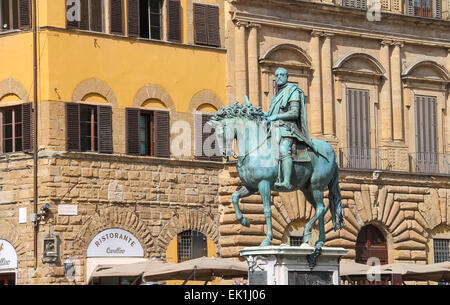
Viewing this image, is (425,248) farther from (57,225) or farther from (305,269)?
(305,269)

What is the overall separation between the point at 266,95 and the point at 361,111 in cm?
355

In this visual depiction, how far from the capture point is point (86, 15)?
109ft

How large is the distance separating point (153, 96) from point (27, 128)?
368 centimetres

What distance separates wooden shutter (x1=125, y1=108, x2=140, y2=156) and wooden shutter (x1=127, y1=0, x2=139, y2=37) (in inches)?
83.1

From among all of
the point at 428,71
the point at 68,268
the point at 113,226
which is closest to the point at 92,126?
the point at 113,226

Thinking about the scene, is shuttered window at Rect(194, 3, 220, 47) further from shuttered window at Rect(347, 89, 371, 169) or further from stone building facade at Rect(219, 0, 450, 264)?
shuttered window at Rect(347, 89, 371, 169)

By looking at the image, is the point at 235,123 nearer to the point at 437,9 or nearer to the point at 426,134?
the point at 426,134

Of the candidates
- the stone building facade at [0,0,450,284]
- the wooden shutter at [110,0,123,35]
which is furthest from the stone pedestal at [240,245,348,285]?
the wooden shutter at [110,0,123,35]

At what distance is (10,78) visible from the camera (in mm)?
32969

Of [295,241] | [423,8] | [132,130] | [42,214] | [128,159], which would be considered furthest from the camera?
[423,8]

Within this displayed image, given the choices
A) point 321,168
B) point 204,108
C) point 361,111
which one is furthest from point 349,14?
point 321,168

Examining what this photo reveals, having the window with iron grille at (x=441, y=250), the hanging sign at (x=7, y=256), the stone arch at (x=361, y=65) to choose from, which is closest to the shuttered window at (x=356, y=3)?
the stone arch at (x=361, y=65)

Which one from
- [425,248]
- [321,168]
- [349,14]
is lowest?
[425,248]

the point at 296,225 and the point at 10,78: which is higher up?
the point at 10,78
